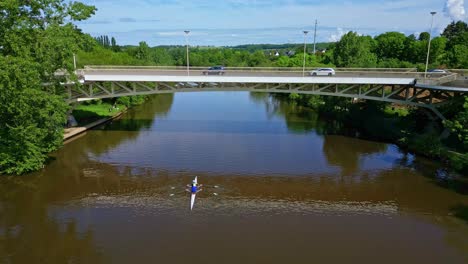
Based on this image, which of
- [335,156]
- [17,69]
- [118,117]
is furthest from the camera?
[118,117]

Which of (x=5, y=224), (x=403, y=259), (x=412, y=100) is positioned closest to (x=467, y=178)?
(x=412, y=100)

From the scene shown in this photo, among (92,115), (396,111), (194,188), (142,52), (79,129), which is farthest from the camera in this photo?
(142,52)

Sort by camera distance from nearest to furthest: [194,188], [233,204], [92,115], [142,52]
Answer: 1. [233,204]
2. [194,188]
3. [92,115]
4. [142,52]

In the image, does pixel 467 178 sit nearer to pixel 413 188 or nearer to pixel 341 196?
pixel 413 188

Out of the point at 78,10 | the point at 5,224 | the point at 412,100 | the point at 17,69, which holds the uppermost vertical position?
the point at 78,10

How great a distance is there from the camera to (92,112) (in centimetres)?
4850

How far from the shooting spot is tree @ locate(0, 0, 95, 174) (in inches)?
978

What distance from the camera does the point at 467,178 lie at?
27.6 metres

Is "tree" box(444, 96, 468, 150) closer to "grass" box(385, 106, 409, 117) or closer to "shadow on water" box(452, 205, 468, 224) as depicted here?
"shadow on water" box(452, 205, 468, 224)

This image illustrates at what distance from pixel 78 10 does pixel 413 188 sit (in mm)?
30502

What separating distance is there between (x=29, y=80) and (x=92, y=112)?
78.3 feet

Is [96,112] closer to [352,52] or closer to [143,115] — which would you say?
[143,115]

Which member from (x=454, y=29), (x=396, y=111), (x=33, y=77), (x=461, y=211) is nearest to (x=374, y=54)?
(x=396, y=111)

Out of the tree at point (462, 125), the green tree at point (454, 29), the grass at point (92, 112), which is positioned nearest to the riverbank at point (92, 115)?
the grass at point (92, 112)
